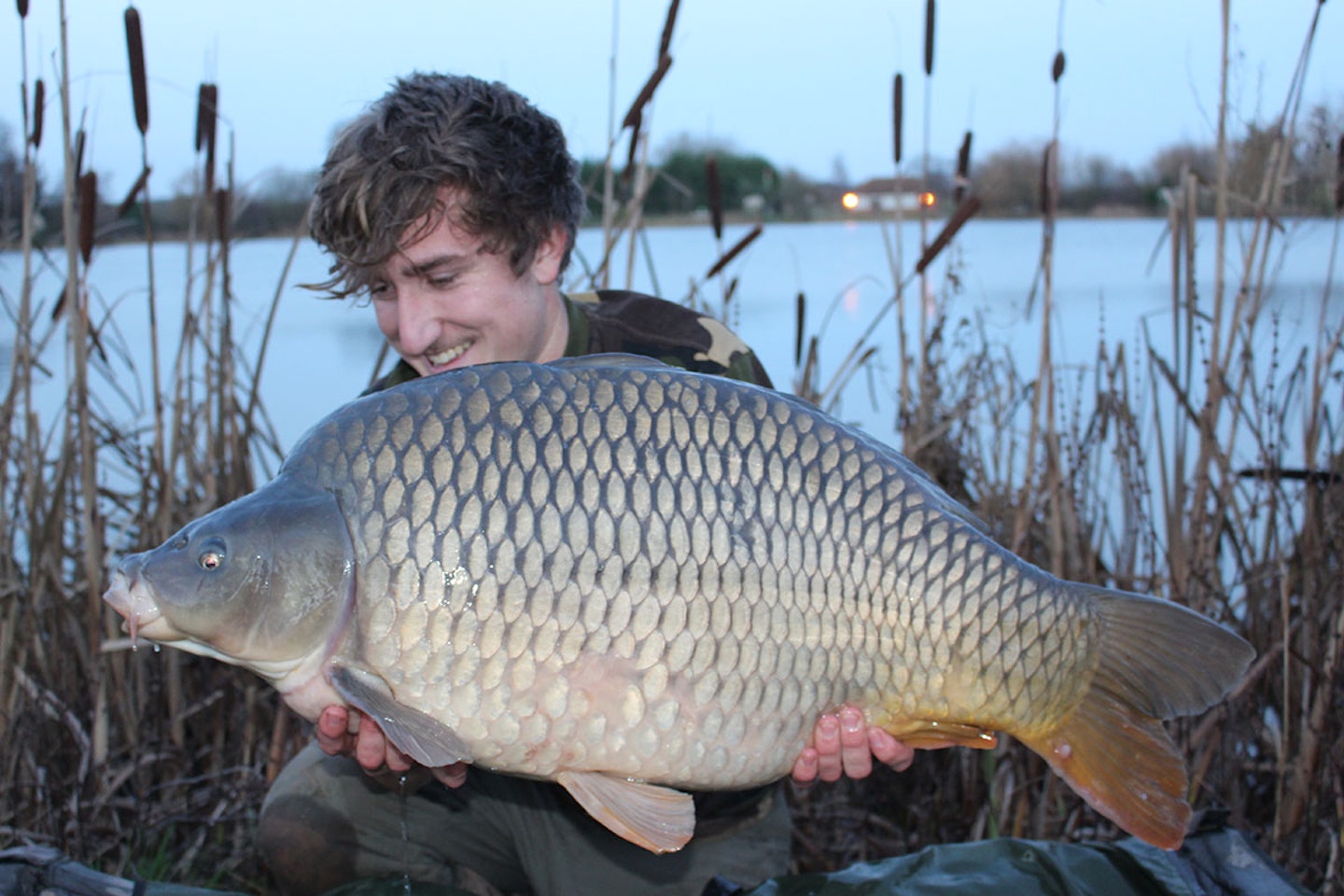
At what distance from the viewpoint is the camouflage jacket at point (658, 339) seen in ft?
5.78

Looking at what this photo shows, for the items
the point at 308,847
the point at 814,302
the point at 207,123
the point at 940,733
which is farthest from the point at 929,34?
the point at 814,302

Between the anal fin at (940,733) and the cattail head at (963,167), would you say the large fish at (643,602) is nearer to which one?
the anal fin at (940,733)

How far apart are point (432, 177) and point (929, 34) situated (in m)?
0.95

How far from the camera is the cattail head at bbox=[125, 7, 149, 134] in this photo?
1.85 meters

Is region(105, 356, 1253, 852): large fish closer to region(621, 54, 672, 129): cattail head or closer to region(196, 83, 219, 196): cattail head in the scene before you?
region(621, 54, 672, 129): cattail head

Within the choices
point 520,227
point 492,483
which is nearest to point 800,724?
point 492,483

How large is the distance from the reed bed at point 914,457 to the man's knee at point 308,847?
0.80 ft

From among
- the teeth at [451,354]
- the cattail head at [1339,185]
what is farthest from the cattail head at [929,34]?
the teeth at [451,354]

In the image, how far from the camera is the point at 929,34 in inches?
85.3

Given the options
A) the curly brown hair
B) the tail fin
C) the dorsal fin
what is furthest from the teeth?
the tail fin

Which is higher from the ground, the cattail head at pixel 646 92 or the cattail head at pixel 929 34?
the cattail head at pixel 929 34

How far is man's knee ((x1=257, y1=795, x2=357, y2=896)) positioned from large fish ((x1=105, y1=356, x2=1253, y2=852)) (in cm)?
55

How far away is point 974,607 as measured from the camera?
1202 millimetres

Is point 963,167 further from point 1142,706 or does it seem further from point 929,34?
point 1142,706
